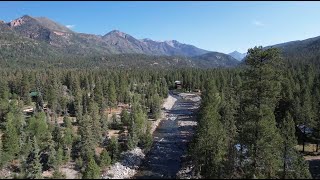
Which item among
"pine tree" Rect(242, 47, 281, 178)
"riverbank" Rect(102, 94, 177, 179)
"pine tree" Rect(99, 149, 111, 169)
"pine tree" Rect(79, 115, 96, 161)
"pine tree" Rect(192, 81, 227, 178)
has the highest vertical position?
"pine tree" Rect(242, 47, 281, 178)

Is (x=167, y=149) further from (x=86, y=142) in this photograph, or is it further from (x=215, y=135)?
(x=215, y=135)

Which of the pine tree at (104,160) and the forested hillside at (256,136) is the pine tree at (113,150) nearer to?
the pine tree at (104,160)

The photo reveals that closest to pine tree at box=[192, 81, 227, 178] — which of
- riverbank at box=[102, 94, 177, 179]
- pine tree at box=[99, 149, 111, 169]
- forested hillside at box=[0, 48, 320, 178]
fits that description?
forested hillside at box=[0, 48, 320, 178]

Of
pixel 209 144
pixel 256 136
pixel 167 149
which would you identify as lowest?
pixel 167 149

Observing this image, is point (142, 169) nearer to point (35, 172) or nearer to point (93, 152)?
point (93, 152)

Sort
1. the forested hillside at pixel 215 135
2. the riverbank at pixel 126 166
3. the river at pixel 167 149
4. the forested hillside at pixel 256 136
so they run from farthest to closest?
the river at pixel 167 149, the riverbank at pixel 126 166, the forested hillside at pixel 215 135, the forested hillside at pixel 256 136

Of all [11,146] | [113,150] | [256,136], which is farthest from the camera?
[113,150]

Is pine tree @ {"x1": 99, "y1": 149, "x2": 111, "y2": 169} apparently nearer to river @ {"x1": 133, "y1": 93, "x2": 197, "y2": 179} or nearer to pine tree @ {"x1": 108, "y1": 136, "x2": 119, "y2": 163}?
pine tree @ {"x1": 108, "y1": 136, "x2": 119, "y2": 163}

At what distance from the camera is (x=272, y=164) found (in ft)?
133

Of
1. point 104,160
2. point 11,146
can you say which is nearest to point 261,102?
point 104,160

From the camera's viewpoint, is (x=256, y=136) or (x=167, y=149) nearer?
(x=256, y=136)

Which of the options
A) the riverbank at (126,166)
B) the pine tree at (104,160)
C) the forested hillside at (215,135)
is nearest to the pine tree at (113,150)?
the forested hillside at (215,135)

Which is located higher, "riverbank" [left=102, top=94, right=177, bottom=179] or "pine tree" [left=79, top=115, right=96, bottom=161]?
"pine tree" [left=79, top=115, right=96, bottom=161]

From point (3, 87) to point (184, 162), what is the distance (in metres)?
91.9
